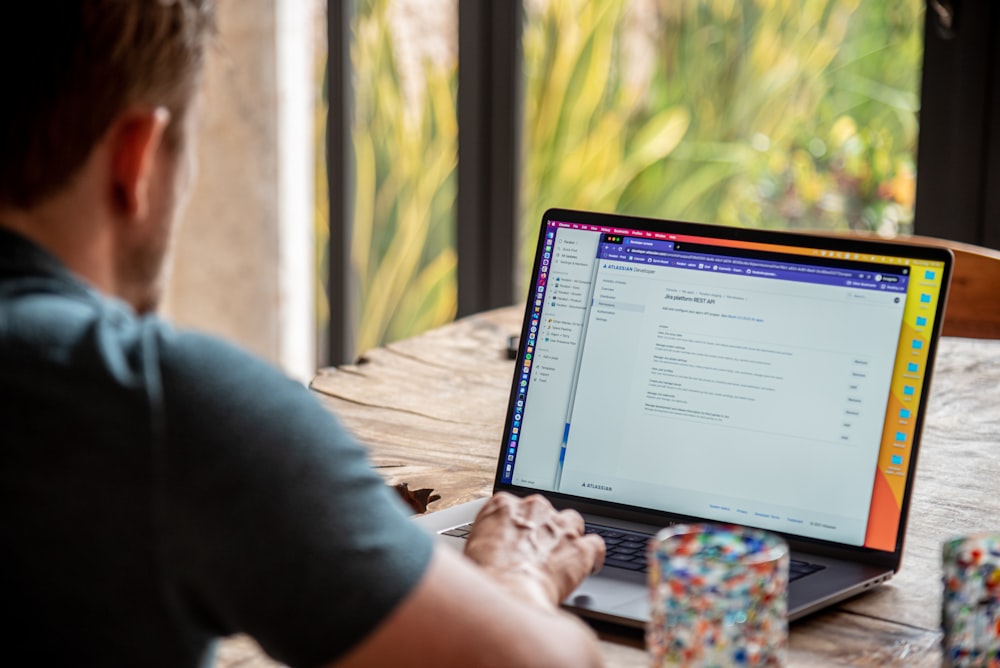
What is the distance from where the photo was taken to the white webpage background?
41.1 inches

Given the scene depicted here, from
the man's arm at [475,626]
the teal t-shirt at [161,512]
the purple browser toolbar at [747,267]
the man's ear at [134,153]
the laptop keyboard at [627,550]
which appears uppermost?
the man's ear at [134,153]

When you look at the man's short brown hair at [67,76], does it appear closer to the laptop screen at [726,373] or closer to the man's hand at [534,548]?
the man's hand at [534,548]

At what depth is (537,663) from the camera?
2.43 ft

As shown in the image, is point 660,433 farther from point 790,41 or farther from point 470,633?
point 790,41

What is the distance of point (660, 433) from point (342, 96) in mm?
2817

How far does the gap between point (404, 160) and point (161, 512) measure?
3.06m

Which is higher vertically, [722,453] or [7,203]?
[7,203]

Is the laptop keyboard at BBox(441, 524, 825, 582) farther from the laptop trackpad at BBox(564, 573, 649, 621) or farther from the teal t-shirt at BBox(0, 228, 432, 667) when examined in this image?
the teal t-shirt at BBox(0, 228, 432, 667)

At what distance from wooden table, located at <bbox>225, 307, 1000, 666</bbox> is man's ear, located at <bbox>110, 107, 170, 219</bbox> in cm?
47

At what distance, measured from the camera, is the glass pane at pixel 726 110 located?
292 cm

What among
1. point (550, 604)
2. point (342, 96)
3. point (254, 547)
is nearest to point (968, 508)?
point (550, 604)

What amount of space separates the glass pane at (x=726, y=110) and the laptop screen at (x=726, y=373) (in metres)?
1.90

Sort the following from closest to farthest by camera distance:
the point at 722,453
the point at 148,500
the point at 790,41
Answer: the point at 148,500, the point at 722,453, the point at 790,41

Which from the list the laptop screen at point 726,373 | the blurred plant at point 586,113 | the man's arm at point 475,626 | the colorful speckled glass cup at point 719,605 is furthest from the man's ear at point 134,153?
the blurred plant at point 586,113
